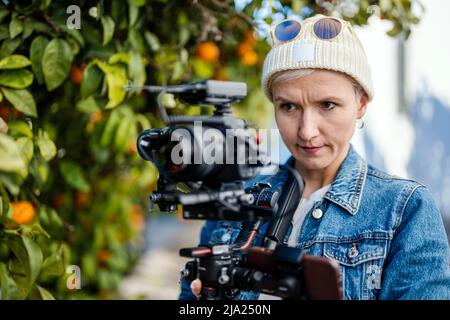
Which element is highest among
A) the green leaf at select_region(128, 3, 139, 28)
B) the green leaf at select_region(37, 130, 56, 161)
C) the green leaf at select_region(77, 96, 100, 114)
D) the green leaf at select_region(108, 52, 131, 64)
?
the green leaf at select_region(128, 3, 139, 28)

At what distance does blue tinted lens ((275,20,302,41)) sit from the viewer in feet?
4.17

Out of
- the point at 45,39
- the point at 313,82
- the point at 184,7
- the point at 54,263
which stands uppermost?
the point at 184,7

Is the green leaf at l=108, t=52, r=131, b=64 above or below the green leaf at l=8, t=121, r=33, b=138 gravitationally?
above

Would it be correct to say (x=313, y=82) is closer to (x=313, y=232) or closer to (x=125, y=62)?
(x=313, y=232)

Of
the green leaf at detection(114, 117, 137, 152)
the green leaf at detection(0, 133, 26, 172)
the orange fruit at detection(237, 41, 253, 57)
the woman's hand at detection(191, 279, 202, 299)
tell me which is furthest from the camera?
the orange fruit at detection(237, 41, 253, 57)

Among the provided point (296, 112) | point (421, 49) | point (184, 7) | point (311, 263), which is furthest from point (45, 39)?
point (421, 49)

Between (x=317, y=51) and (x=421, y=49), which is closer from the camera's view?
(x=317, y=51)

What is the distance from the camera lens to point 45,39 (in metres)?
1.51

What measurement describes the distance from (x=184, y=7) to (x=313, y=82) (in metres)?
0.78

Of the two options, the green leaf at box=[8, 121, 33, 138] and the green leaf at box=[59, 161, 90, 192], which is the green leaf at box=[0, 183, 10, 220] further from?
the green leaf at box=[59, 161, 90, 192]

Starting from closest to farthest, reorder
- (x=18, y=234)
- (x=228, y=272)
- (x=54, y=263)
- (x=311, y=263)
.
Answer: (x=311, y=263), (x=228, y=272), (x=18, y=234), (x=54, y=263)

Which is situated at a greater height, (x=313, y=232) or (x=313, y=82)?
(x=313, y=82)

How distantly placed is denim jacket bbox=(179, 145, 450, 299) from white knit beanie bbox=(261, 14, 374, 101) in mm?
237

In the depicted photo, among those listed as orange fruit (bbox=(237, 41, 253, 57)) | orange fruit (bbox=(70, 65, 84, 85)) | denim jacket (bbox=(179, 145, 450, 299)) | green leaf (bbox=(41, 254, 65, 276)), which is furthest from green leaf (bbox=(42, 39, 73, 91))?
orange fruit (bbox=(237, 41, 253, 57))
